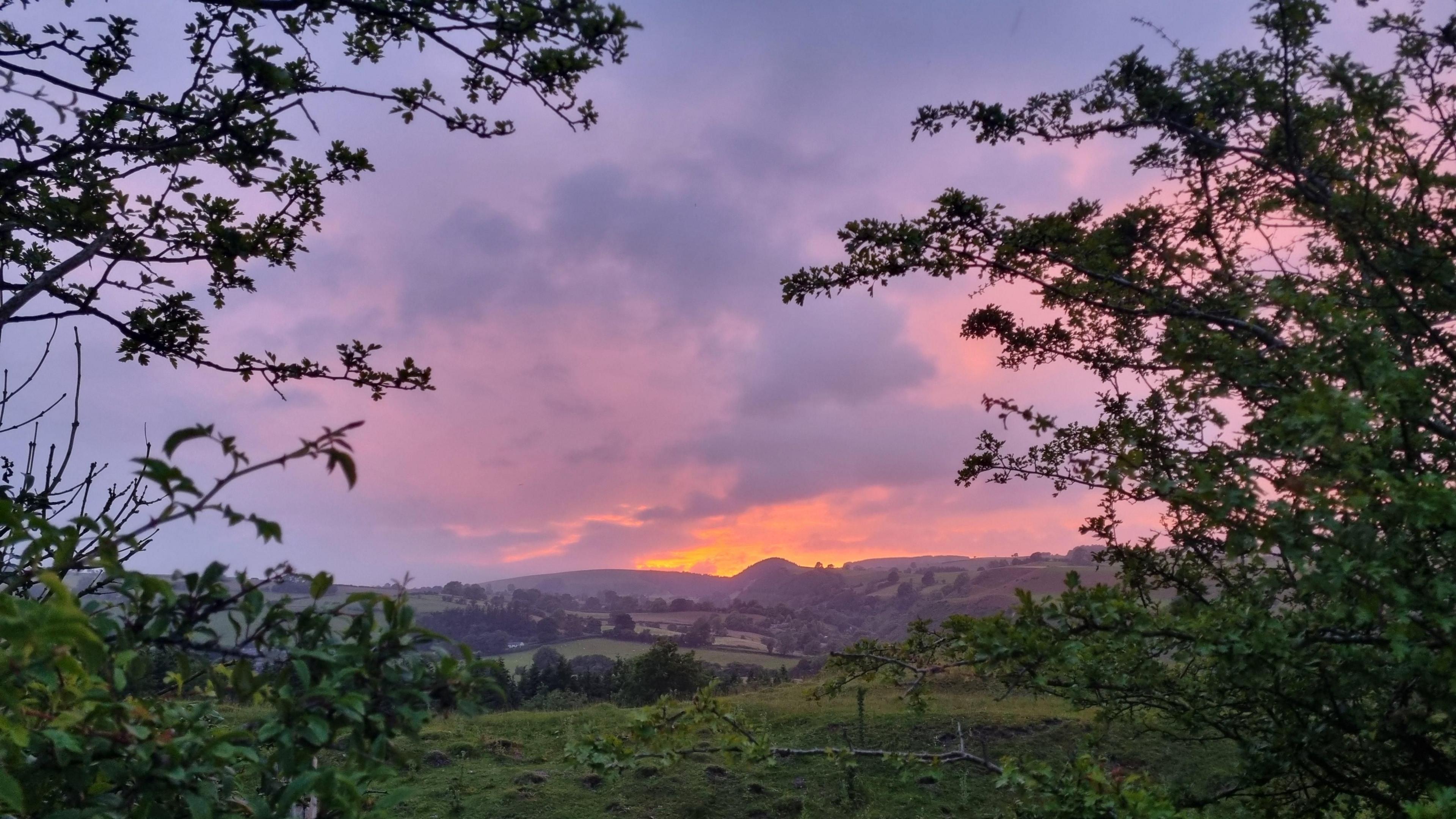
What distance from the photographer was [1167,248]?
627cm

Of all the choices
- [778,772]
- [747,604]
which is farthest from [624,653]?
[778,772]

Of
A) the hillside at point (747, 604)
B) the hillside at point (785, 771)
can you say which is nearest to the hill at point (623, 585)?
the hillside at point (747, 604)

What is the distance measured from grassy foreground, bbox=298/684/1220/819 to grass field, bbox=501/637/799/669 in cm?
1777

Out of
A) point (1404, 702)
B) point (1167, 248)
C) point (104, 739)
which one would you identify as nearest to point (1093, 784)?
point (1404, 702)

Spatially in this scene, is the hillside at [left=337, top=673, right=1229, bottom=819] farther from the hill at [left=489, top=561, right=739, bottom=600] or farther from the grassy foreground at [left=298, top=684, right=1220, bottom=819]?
the hill at [left=489, top=561, right=739, bottom=600]

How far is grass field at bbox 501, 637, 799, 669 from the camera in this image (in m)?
34.4

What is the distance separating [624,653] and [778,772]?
28.3 meters

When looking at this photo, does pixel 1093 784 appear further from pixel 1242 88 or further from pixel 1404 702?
pixel 1242 88

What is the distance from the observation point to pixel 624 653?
3794cm

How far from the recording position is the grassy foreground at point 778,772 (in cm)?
983

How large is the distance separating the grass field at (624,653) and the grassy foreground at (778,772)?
1777 cm

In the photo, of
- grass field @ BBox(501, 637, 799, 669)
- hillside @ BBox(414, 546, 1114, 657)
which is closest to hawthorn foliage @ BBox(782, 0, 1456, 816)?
hillside @ BBox(414, 546, 1114, 657)

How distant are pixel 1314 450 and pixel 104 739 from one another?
468 cm

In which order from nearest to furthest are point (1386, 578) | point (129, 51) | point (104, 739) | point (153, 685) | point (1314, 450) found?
point (104, 739), point (153, 685), point (1386, 578), point (1314, 450), point (129, 51)
